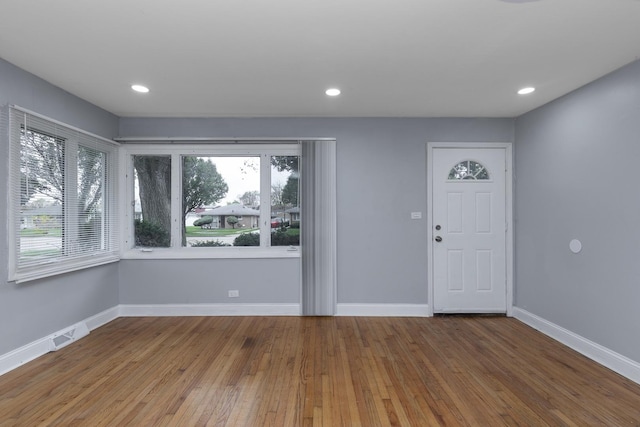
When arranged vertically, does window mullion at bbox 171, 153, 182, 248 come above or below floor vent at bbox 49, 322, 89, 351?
above

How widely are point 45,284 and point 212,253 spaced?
1.58 metres

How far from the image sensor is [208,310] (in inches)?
148

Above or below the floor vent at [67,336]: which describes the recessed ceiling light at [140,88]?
above

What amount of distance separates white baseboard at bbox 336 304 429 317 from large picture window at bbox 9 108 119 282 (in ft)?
9.45

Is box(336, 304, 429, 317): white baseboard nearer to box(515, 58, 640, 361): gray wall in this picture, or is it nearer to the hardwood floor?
the hardwood floor

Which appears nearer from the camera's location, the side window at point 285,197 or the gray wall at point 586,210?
the gray wall at point 586,210

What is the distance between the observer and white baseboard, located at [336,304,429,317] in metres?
3.75

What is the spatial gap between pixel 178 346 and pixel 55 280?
4.32ft

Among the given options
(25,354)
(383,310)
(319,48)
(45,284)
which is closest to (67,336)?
(25,354)

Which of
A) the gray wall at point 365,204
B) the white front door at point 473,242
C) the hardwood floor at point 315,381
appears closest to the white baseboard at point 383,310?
the gray wall at point 365,204

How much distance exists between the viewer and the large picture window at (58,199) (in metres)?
2.54

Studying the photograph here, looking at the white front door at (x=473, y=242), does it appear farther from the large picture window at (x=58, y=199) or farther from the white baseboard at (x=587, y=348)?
the large picture window at (x=58, y=199)

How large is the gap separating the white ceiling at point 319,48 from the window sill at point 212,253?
1772 millimetres

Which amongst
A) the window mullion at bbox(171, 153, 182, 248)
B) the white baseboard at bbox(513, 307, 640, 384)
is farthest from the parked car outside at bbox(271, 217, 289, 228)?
the white baseboard at bbox(513, 307, 640, 384)
